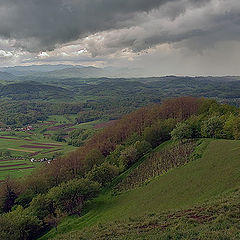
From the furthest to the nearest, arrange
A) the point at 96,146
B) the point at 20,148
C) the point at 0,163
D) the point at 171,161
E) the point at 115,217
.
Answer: the point at 20,148 < the point at 0,163 < the point at 96,146 < the point at 171,161 < the point at 115,217

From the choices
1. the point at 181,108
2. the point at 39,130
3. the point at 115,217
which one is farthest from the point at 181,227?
the point at 39,130

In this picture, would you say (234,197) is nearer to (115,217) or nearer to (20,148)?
(115,217)

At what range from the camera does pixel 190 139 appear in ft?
223

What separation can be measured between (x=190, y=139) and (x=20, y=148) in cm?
10588

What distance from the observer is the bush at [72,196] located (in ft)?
155

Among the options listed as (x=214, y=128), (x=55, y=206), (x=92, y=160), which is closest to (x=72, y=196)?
(x=55, y=206)

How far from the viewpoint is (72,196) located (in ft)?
157

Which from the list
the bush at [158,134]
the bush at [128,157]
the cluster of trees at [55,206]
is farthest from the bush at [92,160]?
the cluster of trees at [55,206]

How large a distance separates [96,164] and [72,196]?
21669 millimetres

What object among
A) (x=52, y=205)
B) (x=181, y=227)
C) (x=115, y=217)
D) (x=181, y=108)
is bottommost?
(x=52, y=205)

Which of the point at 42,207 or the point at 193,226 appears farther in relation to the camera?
the point at 42,207

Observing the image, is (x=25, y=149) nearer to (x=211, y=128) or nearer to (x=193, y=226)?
(x=211, y=128)

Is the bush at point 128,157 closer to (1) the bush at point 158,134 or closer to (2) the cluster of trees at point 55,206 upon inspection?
(1) the bush at point 158,134

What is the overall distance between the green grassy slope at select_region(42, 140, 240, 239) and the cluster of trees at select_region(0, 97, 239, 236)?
14.2 ft
